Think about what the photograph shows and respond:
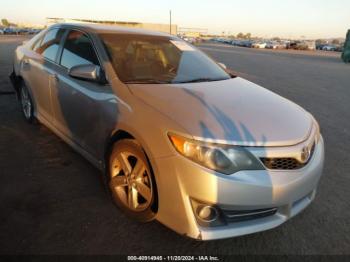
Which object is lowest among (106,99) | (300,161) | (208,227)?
(208,227)

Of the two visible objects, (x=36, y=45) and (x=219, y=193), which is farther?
(x=36, y=45)

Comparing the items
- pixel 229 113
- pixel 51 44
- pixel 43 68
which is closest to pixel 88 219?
pixel 229 113

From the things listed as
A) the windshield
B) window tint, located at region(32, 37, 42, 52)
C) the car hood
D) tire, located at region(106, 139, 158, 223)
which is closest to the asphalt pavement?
tire, located at region(106, 139, 158, 223)

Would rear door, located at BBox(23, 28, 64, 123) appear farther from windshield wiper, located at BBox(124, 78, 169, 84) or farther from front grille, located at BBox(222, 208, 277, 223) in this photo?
front grille, located at BBox(222, 208, 277, 223)

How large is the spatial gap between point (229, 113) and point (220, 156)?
49 cm

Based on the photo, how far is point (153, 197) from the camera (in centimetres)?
238

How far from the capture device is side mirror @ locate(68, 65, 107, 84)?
2.83 meters

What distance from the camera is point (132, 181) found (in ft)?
8.54

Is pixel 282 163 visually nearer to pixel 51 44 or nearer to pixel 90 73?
pixel 90 73

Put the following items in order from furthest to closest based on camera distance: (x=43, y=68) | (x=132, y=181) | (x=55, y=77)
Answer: (x=43, y=68)
(x=55, y=77)
(x=132, y=181)

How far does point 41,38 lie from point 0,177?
216 cm

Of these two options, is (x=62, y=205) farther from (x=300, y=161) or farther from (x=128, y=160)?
(x=300, y=161)

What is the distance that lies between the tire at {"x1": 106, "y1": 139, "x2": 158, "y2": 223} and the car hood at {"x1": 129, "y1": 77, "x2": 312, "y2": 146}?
41 cm

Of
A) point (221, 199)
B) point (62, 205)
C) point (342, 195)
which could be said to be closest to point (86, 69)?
point (62, 205)
